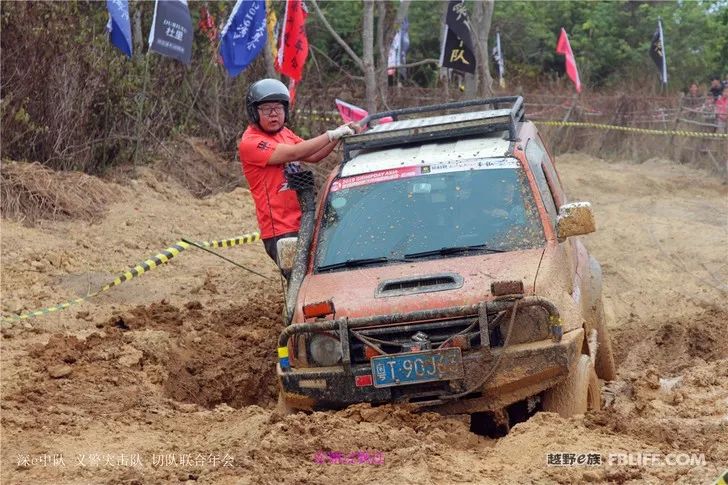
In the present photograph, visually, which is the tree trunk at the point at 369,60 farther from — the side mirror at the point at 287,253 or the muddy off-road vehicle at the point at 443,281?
the side mirror at the point at 287,253

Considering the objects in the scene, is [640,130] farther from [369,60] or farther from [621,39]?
[621,39]

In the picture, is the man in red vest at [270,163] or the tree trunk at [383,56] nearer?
the man in red vest at [270,163]

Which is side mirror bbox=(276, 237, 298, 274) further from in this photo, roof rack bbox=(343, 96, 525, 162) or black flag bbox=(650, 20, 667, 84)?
black flag bbox=(650, 20, 667, 84)

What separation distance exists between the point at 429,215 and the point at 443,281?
0.80 m

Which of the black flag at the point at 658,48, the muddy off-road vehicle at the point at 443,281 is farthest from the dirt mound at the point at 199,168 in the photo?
the black flag at the point at 658,48

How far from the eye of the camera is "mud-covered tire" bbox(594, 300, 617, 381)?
27.7ft

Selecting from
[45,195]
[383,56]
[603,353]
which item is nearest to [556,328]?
[603,353]

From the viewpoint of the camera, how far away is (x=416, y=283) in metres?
6.81

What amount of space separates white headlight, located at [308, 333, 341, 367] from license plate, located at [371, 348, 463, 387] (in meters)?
0.31

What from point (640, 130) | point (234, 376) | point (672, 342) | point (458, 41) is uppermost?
point (458, 41)

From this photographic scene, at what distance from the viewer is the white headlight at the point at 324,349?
264 inches

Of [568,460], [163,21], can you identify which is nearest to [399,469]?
[568,460]

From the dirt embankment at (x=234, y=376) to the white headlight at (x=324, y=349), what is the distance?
15.3 inches

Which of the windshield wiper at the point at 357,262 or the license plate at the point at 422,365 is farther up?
the windshield wiper at the point at 357,262
